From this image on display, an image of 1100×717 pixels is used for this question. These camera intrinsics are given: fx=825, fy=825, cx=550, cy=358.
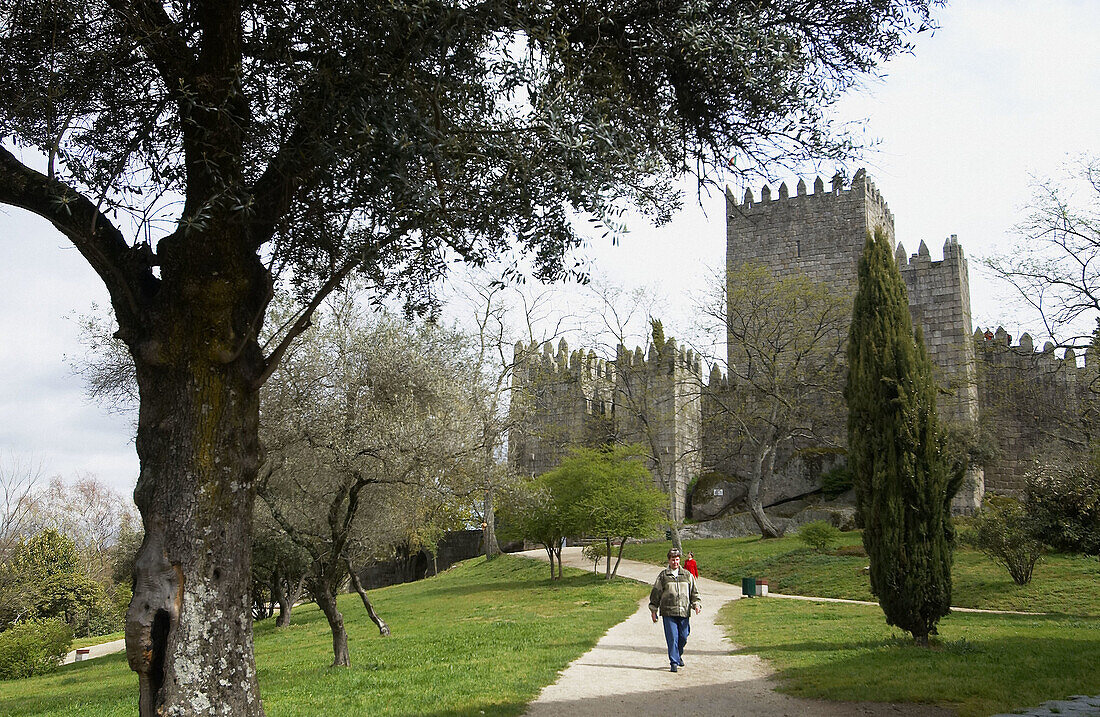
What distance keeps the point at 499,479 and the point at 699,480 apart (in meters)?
21.5

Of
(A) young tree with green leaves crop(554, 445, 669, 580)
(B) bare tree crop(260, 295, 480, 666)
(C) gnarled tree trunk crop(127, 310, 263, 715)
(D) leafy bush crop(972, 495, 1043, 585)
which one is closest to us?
(C) gnarled tree trunk crop(127, 310, 263, 715)

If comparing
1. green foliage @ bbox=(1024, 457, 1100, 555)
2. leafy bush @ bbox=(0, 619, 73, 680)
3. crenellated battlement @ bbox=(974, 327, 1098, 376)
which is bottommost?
leafy bush @ bbox=(0, 619, 73, 680)

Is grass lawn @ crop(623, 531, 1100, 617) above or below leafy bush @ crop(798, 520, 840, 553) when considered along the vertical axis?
below

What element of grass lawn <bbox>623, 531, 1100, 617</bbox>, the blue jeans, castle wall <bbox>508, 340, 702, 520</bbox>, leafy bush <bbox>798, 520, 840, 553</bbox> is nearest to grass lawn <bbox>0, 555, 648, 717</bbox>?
the blue jeans

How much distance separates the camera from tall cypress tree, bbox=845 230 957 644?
11039mm

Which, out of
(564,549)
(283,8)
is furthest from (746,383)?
(283,8)

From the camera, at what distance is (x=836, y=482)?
106ft

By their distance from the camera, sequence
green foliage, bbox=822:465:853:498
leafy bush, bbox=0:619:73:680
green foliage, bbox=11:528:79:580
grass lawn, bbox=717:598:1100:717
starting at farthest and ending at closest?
green foliage, bbox=822:465:853:498 < green foliage, bbox=11:528:79:580 < leafy bush, bbox=0:619:73:680 < grass lawn, bbox=717:598:1100:717

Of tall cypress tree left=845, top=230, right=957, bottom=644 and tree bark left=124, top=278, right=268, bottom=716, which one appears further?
tall cypress tree left=845, top=230, right=957, bottom=644

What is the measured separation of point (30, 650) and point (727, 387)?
25093 millimetres

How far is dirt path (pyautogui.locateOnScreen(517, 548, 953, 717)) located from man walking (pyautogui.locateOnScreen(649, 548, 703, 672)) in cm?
30

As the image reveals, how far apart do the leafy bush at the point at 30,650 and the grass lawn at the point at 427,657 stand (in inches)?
23.1

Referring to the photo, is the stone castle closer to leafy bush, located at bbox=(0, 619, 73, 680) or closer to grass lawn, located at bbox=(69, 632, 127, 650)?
leafy bush, located at bbox=(0, 619, 73, 680)

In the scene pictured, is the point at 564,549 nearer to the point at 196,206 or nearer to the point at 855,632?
the point at 855,632
